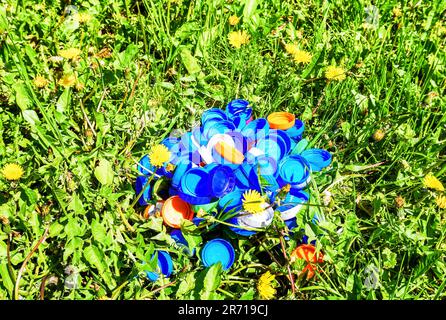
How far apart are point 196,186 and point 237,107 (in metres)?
0.45

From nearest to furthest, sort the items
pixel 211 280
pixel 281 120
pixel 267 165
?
pixel 211 280
pixel 267 165
pixel 281 120

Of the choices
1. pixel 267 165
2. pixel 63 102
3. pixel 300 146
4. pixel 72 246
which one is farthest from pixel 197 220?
pixel 63 102

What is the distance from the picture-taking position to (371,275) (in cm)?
157

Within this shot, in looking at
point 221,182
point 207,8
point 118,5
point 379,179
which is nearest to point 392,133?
point 379,179

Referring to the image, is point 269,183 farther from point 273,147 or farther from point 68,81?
point 68,81

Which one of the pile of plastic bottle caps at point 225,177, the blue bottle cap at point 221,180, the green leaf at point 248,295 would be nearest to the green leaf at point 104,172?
the pile of plastic bottle caps at point 225,177

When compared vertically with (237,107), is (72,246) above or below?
below

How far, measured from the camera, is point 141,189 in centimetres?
169

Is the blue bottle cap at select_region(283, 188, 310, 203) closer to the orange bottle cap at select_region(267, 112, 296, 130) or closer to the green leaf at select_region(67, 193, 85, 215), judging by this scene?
the orange bottle cap at select_region(267, 112, 296, 130)

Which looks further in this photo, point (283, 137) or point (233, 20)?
point (233, 20)

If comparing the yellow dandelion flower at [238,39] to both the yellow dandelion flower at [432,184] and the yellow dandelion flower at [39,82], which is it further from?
the yellow dandelion flower at [432,184]

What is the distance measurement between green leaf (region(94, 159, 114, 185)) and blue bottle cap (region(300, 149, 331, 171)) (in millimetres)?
696

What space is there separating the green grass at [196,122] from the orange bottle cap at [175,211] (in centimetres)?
6

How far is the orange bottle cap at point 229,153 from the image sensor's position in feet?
5.38
